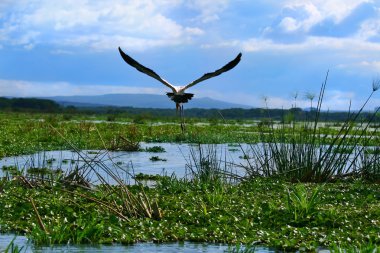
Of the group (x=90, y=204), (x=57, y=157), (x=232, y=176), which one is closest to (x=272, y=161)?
(x=232, y=176)

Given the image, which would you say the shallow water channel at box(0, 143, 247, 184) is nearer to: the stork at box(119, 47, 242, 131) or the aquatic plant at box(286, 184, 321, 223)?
the stork at box(119, 47, 242, 131)

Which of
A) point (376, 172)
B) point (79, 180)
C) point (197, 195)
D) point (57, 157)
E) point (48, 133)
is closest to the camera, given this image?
point (197, 195)

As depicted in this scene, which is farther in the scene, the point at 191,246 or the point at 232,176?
the point at 232,176

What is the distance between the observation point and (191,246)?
8.11 meters

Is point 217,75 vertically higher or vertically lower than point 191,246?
higher

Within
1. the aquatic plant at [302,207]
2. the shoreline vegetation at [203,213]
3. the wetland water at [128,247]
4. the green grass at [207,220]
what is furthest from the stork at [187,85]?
the wetland water at [128,247]

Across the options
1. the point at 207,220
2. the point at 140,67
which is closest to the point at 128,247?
the point at 207,220

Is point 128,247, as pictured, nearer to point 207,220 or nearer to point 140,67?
point 207,220

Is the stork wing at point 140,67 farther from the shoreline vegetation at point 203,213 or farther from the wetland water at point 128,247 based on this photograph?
the wetland water at point 128,247

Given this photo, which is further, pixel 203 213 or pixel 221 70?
pixel 221 70

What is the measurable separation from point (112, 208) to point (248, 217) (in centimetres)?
184

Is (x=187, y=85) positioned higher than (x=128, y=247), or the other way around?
(x=187, y=85)

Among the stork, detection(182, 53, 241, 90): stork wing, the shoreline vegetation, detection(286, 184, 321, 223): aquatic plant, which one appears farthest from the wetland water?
detection(182, 53, 241, 90): stork wing

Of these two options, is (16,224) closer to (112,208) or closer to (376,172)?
(112,208)
